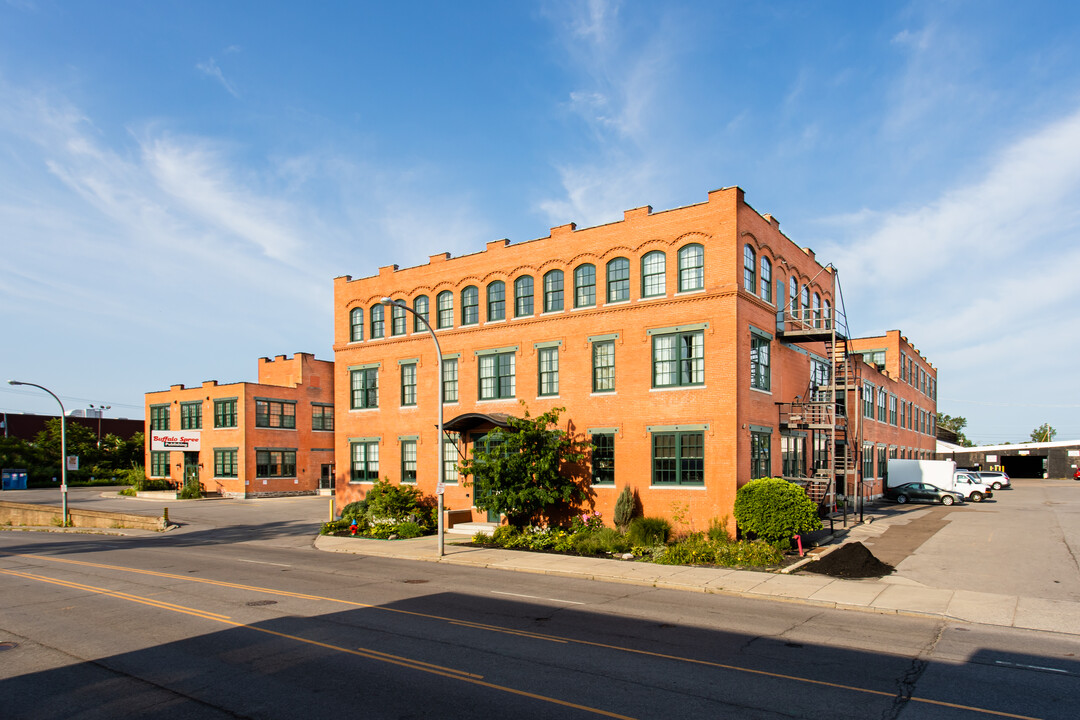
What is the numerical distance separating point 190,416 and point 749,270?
49.6 m

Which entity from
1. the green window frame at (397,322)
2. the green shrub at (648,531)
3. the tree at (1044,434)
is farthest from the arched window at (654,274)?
the tree at (1044,434)

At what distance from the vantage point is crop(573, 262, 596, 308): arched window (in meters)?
28.4

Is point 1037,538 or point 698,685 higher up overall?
point 698,685

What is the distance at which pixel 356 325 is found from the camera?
3684cm

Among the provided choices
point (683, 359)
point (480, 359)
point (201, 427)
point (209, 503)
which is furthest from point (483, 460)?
point (201, 427)

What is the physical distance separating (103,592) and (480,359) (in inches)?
677

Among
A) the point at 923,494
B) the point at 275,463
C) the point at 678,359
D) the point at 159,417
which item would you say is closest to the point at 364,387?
the point at 678,359

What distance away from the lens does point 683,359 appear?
25.8 meters

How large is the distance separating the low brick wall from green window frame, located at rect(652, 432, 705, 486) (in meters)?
26.0

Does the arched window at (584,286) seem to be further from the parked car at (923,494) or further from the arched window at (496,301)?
the parked car at (923,494)

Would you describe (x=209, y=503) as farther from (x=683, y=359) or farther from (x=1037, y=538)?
(x=1037, y=538)

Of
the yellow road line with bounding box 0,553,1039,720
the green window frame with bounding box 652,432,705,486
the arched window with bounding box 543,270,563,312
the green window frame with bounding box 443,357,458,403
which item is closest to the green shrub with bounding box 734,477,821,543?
the green window frame with bounding box 652,432,705,486

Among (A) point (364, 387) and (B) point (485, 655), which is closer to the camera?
(B) point (485, 655)

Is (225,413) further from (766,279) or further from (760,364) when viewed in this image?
(766,279)
